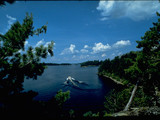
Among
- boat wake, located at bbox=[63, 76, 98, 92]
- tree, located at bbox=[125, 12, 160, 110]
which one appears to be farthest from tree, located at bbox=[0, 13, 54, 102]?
boat wake, located at bbox=[63, 76, 98, 92]

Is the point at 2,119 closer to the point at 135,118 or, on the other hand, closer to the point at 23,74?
the point at 135,118

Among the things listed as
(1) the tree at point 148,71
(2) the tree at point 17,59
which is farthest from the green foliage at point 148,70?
(2) the tree at point 17,59

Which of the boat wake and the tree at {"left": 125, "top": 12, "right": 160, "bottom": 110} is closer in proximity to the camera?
the tree at {"left": 125, "top": 12, "right": 160, "bottom": 110}

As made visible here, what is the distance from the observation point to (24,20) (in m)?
11.2

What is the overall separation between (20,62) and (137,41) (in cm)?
1729

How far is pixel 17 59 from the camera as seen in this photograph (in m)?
9.72

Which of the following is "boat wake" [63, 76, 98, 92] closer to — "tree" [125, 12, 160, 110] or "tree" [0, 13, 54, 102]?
"tree" [125, 12, 160, 110]

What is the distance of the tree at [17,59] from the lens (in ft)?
25.5

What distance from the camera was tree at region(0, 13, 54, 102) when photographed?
25.5 ft

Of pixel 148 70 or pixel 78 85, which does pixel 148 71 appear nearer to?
pixel 148 70

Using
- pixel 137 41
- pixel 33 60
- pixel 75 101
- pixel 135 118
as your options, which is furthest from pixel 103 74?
pixel 135 118

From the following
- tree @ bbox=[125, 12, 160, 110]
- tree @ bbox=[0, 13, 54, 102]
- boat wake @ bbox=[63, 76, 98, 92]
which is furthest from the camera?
boat wake @ bbox=[63, 76, 98, 92]

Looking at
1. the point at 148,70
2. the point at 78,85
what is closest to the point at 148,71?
the point at 148,70

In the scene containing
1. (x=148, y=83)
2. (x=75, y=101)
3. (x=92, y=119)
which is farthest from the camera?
(x=75, y=101)
